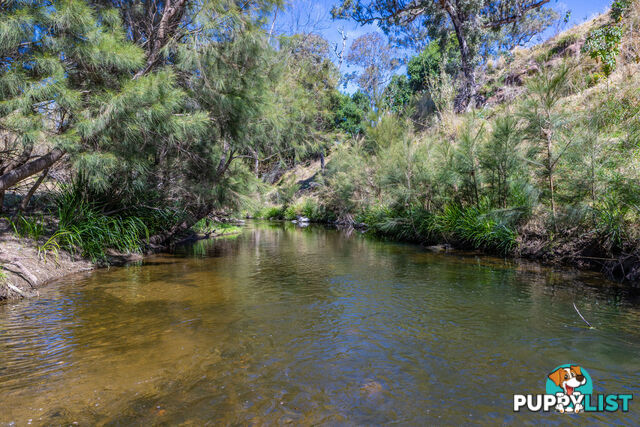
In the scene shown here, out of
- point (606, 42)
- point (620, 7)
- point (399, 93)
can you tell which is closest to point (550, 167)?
point (606, 42)

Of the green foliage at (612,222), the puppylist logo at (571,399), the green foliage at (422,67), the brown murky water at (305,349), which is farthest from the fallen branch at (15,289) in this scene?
the green foliage at (422,67)

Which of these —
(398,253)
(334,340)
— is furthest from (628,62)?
(334,340)

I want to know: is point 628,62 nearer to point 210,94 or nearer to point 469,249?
point 469,249

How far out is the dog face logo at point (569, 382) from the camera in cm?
254

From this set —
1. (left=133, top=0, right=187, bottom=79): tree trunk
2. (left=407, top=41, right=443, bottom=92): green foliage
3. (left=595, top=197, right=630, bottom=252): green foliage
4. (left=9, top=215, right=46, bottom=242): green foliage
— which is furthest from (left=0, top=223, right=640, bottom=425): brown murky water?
(left=407, top=41, right=443, bottom=92): green foliage

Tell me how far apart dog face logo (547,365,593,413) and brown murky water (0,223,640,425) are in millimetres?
60

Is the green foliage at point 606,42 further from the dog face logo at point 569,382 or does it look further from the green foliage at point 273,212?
the green foliage at point 273,212

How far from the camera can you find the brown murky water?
90.6 inches

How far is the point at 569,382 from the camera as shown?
8.86 ft

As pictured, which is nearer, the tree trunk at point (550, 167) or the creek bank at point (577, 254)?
the creek bank at point (577, 254)

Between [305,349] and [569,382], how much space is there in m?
2.12

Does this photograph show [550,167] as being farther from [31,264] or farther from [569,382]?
[31,264]

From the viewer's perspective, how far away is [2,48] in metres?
4.21

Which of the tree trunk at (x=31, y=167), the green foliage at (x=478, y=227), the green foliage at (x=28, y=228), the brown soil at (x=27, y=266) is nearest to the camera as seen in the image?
the brown soil at (x=27, y=266)
